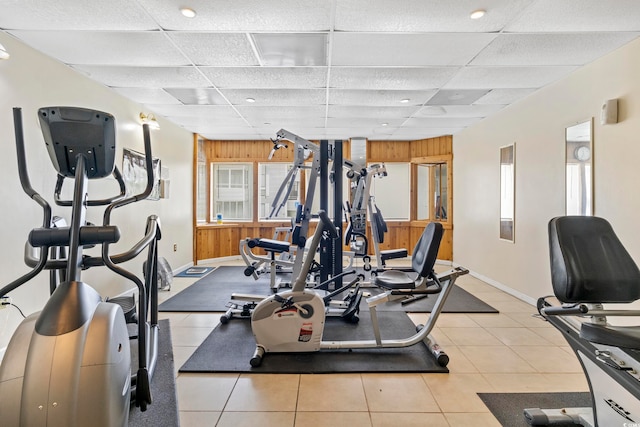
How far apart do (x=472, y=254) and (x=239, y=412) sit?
187 inches

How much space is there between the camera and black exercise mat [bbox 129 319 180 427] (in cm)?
186

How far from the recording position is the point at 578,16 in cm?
232

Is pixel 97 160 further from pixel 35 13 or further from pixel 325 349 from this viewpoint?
pixel 325 349

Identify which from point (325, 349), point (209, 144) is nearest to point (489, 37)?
point (325, 349)

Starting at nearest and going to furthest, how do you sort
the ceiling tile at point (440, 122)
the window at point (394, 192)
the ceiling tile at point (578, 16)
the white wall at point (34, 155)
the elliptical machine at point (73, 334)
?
the elliptical machine at point (73, 334)
the ceiling tile at point (578, 16)
the white wall at point (34, 155)
the ceiling tile at point (440, 122)
the window at point (394, 192)

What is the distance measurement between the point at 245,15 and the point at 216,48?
620 millimetres

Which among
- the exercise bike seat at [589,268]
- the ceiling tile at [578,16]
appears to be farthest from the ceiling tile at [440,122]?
the exercise bike seat at [589,268]

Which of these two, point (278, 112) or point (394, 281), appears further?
point (278, 112)

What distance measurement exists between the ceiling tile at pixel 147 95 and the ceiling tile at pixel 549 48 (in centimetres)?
340

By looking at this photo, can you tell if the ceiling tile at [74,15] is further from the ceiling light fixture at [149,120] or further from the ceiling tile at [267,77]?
the ceiling light fixture at [149,120]

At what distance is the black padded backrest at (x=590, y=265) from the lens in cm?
168

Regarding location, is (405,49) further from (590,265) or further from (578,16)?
(590,265)

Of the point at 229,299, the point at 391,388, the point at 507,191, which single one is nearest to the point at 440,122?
the point at 507,191

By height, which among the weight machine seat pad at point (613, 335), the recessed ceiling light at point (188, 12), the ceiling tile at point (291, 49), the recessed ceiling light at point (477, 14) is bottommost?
the weight machine seat pad at point (613, 335)
